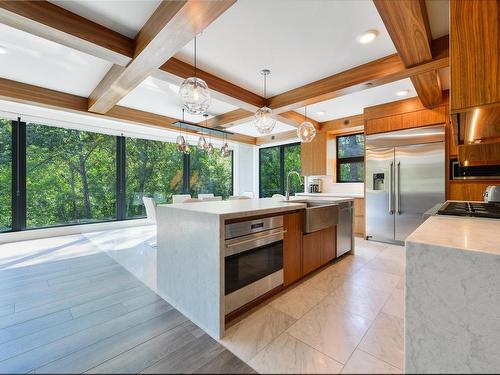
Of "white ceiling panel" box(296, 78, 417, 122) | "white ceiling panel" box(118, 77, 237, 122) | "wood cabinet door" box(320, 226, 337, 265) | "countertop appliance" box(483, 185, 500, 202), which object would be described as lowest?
"wood cabinet door" box(320, 226, 337, 265)

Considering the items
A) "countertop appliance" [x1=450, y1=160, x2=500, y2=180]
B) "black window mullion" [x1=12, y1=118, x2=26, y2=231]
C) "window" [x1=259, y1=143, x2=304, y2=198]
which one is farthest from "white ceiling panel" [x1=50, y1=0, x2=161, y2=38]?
"window" [x1=259, y1=143, x2=304, y2=198]

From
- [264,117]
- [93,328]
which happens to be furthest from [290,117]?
[93,328]

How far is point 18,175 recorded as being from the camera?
4.07 meters

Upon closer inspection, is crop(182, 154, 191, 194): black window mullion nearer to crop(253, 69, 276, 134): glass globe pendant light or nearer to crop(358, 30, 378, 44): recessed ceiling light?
crop(253, 69, 276, 134): glass globe pendant light

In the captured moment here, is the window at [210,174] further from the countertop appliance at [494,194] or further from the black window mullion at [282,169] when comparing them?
the countertop appliance at [494,194]

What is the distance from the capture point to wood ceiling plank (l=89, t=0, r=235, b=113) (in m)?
1.58

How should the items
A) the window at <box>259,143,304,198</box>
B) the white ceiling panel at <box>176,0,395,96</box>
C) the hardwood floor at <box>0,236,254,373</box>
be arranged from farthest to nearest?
the window at <box>259,143,304,198</box>
the white ceiling panel at <box>176,0,395,96</box>
the hardwood floor at <box>0,236,254,373</box>

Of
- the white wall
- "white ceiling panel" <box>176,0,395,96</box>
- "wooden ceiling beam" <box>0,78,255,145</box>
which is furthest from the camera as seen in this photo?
the white wall

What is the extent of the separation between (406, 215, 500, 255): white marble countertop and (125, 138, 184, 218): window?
575cm

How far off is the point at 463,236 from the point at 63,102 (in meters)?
4.91

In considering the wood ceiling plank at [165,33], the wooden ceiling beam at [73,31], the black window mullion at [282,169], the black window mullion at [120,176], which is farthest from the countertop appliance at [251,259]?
the black window mullion at [120,176]

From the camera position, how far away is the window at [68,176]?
4258mm

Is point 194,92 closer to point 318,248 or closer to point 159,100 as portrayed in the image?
point 318,248

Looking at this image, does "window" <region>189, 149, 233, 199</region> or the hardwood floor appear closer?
the hardwood floor
